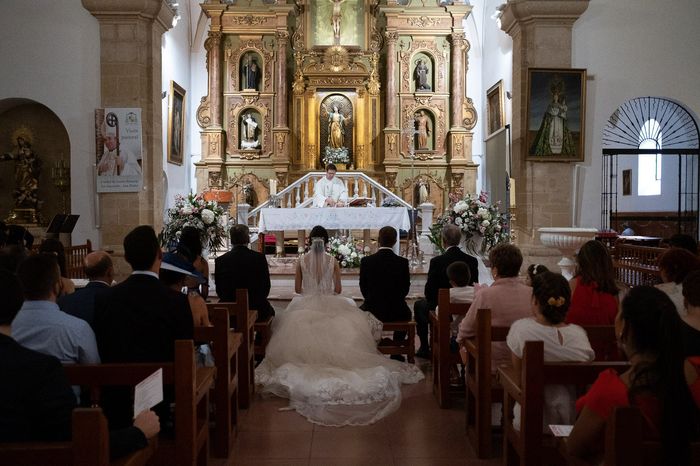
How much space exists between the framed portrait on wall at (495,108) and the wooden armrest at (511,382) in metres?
12.3

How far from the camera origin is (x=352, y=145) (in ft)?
62.0

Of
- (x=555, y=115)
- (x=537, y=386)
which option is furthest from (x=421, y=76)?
(x=537, y=386)

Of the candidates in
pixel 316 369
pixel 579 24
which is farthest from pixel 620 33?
pixel 316 369

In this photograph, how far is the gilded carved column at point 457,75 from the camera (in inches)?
717

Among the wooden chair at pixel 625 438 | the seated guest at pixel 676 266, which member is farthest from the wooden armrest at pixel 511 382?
the seated guest at pixel 676 266

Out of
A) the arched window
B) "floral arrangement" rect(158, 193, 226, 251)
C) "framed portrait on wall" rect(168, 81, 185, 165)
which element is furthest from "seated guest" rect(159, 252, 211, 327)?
the arched window

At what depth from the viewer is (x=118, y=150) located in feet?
34.0

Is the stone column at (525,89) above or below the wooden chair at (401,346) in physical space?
above

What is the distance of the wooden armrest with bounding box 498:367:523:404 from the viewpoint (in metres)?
3.22

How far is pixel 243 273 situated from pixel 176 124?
11.2 m

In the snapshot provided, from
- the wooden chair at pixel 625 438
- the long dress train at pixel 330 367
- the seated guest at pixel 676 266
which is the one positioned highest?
the seated guest at pixel 676 266

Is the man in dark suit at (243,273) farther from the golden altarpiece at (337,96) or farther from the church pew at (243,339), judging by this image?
the golden altarpiece at (337,96)

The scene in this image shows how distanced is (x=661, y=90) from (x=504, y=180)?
4.26 meters

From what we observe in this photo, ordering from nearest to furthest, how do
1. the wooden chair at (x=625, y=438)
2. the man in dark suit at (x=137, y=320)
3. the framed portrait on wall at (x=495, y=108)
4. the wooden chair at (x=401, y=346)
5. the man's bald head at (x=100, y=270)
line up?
the wooden chair at (x=625, y=438), the man in dark suit at (x=137, y=320), the man's bald head at (x=100, y=270), the wooden chair at (x=401, y=346), the framed portrait on wall at (x=495, y=108)
